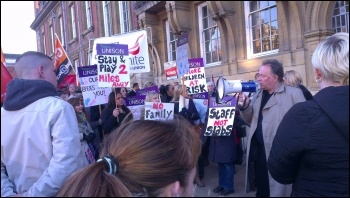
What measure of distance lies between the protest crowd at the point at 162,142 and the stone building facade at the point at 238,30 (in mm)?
4023

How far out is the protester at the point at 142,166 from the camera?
104 cm

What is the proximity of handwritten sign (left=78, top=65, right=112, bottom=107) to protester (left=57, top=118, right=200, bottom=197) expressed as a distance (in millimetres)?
5122

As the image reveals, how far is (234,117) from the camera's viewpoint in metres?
5.21

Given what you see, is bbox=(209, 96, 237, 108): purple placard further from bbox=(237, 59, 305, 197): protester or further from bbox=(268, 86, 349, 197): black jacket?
bbox=(268, 86, 349, 197): black jacket

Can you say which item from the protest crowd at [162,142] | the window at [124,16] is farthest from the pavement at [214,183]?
the window at [124,16]

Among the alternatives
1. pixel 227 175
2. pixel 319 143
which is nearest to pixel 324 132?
pixel 319 143

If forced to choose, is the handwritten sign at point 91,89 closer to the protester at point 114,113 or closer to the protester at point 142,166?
the protester at point 114,113

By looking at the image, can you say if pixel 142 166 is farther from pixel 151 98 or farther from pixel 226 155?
pixel 151 98

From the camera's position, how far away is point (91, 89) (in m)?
6.29

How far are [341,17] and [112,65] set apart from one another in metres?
5.46

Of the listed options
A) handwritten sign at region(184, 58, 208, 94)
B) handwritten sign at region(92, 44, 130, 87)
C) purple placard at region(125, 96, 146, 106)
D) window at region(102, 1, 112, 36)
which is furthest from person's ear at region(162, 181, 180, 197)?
window at region(102, 1, 112, 36)

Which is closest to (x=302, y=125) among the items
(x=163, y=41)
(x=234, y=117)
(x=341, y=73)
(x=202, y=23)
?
(x=341, y=73)

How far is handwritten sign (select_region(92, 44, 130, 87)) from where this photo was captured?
218 inches

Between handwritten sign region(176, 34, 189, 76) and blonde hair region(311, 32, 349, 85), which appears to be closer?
blonde hair region(311, 32, 349, 85)
